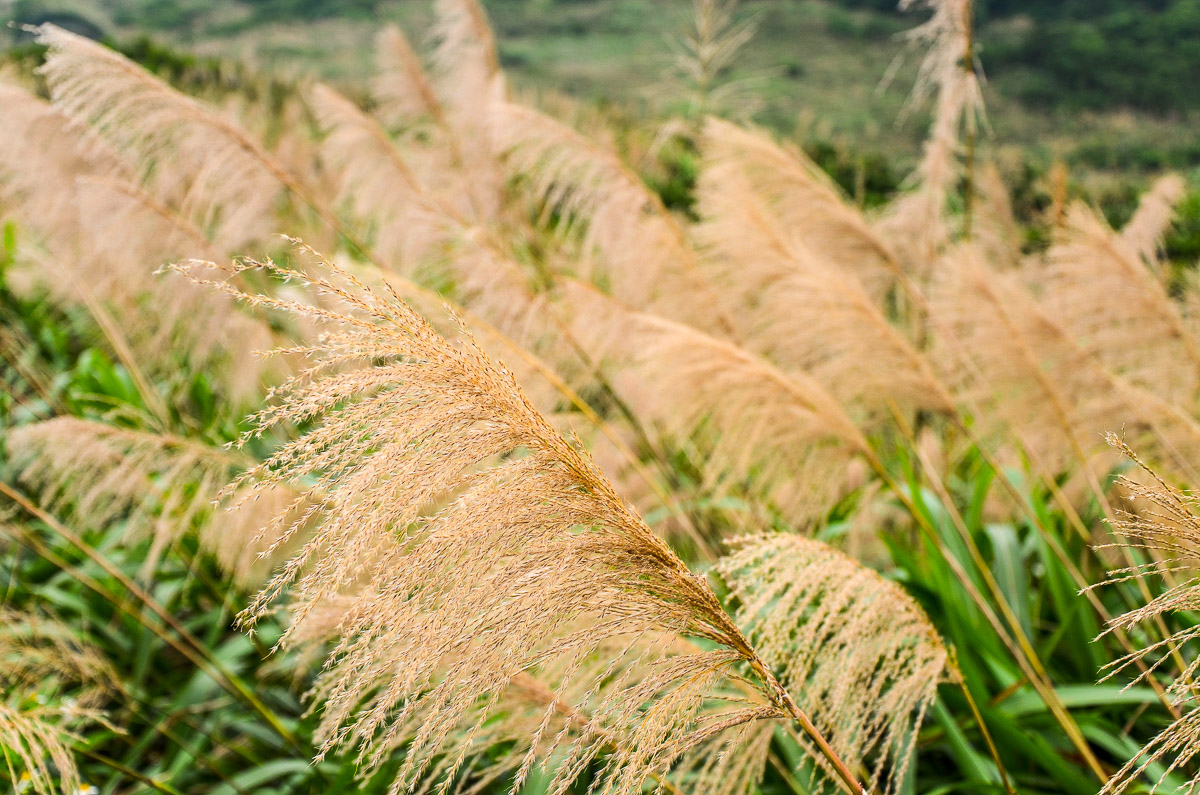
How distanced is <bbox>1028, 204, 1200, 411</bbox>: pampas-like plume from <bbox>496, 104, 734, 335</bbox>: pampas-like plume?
1436 mm

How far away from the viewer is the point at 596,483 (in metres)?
1.02

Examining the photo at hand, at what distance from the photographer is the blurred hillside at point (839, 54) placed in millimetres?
23078

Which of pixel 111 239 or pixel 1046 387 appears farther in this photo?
pixel 111 239

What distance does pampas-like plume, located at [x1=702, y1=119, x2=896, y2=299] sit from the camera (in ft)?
10.2

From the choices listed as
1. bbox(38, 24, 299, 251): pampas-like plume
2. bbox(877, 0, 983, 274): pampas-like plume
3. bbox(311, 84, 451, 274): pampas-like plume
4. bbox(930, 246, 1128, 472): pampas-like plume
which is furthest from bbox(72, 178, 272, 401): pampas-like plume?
bbox(877, 0, 983, 274): pampas-like plume

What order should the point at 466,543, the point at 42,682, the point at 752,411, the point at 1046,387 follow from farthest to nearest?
the point at 1046,387 < the point at 42,682 < the point at 752,411 < the point at 466,543

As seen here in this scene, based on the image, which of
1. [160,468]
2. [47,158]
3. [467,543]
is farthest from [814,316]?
[47,158]

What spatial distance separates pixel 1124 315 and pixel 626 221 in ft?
6.90

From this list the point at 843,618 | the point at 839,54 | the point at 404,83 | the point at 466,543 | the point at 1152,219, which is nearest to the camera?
the point at 466,543

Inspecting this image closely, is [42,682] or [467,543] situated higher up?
[467,543]

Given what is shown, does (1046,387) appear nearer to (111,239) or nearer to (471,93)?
(471,93)

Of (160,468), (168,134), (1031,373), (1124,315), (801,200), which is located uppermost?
(168,134)

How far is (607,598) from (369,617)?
35 cm

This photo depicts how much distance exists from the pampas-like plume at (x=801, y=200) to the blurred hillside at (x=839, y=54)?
59.5 feet
